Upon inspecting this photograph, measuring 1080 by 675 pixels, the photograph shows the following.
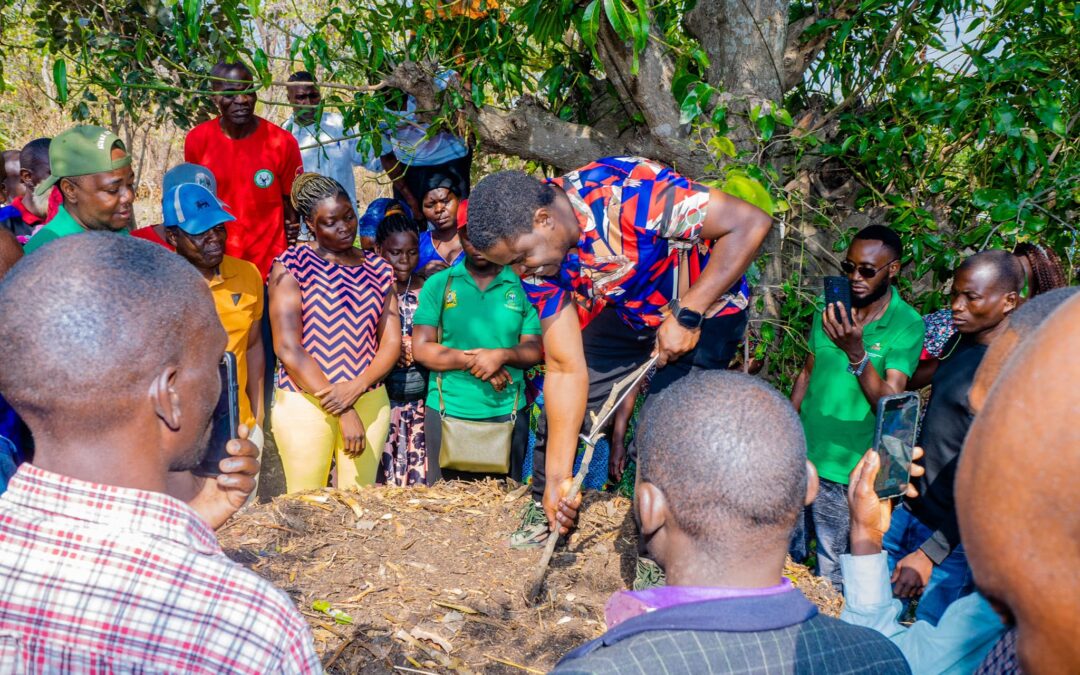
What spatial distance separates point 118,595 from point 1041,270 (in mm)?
3857

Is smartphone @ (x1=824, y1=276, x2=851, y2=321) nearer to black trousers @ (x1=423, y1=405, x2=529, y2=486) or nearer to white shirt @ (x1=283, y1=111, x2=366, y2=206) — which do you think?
black trousers @ (x1=423, y1=405, x2=529, y2=486)

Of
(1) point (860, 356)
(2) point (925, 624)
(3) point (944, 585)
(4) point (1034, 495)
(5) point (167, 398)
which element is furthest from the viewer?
(1) point (860, 356)

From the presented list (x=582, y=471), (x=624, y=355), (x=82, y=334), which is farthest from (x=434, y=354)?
(x=82, y=334)

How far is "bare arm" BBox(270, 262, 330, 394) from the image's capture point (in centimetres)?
421

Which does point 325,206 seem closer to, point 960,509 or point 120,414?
point 120,414

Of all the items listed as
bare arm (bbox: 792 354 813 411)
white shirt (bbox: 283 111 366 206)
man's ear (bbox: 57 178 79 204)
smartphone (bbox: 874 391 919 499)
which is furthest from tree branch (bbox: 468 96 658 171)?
smartphone (bbox: 874 391 919 499)

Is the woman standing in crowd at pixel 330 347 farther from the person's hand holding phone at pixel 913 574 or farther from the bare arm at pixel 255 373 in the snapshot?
the person's hand holding phone at pixel 913 574

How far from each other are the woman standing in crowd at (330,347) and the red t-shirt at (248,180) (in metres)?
0.69

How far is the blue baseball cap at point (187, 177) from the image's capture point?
412cm

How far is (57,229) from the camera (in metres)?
3.50

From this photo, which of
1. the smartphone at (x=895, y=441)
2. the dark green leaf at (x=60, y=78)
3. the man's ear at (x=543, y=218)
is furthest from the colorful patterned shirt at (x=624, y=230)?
the dark green leaf at (x=60, y=78)

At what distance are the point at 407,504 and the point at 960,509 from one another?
11.2ft

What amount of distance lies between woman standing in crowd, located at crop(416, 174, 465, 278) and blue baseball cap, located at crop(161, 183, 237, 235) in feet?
3.83

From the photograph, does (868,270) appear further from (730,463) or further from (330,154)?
(330,154)
